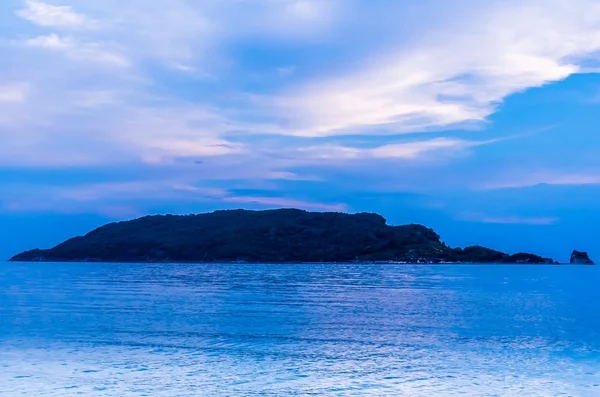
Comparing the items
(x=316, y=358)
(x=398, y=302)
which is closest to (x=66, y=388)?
(x=316, y=358)

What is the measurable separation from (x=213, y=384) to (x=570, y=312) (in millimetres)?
48910

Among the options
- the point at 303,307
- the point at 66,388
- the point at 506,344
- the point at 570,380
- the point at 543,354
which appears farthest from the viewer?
the point at 303,307

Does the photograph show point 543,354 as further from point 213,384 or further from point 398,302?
point 398,302

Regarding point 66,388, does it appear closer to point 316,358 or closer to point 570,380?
point 316,358

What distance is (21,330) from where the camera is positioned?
143 ft

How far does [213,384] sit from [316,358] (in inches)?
298

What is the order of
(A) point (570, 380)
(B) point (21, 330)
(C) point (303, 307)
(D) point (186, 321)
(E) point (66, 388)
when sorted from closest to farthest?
(E) point (66, 388) < (A) point (570, 380) < (B) point (21, 330) < (D) point (186, 321) < (C) point (303, 307)

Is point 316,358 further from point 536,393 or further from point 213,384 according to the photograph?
point 536,393

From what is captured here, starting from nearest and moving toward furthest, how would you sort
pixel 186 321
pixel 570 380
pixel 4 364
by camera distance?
pixel 570 380 → pixel 4 364 → pixel 186 321

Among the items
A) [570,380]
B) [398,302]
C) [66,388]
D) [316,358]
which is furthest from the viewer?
[398,302]

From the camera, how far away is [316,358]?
32.2 meters

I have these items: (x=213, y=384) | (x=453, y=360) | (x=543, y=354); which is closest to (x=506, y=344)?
(x=543, y=354)

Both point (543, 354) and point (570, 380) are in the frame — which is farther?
point (543, 354)

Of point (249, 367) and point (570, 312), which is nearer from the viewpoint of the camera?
point (249, 367)
